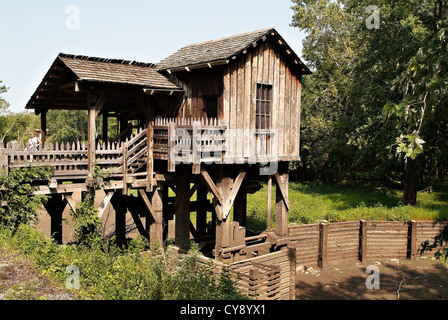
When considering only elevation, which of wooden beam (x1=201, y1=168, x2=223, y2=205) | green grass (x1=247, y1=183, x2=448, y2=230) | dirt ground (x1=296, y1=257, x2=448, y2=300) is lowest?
dirt ground (x1=296, y1=257, x2=448, y2=300)

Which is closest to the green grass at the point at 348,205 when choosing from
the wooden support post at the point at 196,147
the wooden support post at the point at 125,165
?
the wooden support post at the point at 196,147

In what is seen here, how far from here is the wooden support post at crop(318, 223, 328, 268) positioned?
1797 cm

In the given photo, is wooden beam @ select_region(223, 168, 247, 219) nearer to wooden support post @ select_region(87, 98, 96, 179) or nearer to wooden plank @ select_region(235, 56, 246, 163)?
wooden plank @ select_region(235, 56, 246, 163)

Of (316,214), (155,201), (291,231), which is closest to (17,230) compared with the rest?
(155,201)

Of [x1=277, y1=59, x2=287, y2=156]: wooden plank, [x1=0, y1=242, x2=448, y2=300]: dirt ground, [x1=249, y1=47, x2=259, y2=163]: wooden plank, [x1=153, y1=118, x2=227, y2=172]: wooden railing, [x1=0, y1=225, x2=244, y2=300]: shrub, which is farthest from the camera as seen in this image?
[x1=0, y1=242, x2=448, y2=300]: dirt ground

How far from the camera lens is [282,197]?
50.8 ft

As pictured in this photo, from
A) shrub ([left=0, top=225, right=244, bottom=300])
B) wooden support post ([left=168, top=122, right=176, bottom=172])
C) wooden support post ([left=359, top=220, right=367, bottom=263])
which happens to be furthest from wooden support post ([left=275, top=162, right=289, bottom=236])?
shrub ([left=0, top=225, right=244, bottom=300])

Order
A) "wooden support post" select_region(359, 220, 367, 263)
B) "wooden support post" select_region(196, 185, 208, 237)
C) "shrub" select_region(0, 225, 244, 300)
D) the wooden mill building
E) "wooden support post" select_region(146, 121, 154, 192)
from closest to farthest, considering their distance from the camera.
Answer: "shrub" select_region(0, 225, 244, 300) < the wooden mill building < "wooden support post" select_region(146, 121, 154, 192) < "wooden support post" select_region(196, 185, 208, 237) < "wooden support post" select_region(359, 220, 367, 263)

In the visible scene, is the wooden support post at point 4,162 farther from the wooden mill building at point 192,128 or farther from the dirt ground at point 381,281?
the dirt ground at point 381,281

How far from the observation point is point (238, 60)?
13.2 metres

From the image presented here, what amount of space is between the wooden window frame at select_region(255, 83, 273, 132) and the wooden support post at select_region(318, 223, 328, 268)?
20.1 feet

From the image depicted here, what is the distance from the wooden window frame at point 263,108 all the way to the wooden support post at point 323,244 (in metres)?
6.13
